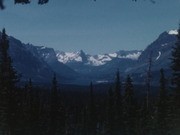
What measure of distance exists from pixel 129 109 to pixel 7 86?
97.9 ft

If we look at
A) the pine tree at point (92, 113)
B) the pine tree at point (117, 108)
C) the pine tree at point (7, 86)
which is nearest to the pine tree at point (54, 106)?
the pine tree at point (92, 113)

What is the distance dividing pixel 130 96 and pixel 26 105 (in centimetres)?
1757

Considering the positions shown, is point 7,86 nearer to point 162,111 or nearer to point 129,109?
point 162,111

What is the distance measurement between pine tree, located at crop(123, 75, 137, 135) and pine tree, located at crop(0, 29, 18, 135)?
21.1 meters

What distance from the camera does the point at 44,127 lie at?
92375 millimetres

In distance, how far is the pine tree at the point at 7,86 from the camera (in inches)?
2119

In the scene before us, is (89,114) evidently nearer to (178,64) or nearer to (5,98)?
(5,98)

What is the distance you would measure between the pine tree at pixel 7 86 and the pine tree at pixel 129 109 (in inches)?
830

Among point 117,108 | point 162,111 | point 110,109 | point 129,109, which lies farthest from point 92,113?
point 162,111

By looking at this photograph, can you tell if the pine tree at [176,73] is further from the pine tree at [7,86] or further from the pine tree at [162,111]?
the pine tree at [7,86]

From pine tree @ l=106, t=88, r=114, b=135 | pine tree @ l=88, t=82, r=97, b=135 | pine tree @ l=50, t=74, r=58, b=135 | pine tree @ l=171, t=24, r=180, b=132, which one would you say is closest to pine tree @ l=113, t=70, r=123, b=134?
pine tree @ l=106, t=88, r=114, b=135

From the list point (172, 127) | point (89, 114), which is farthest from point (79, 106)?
point (172, 127)

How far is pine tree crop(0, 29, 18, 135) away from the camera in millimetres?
53834

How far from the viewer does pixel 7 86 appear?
5778cm
